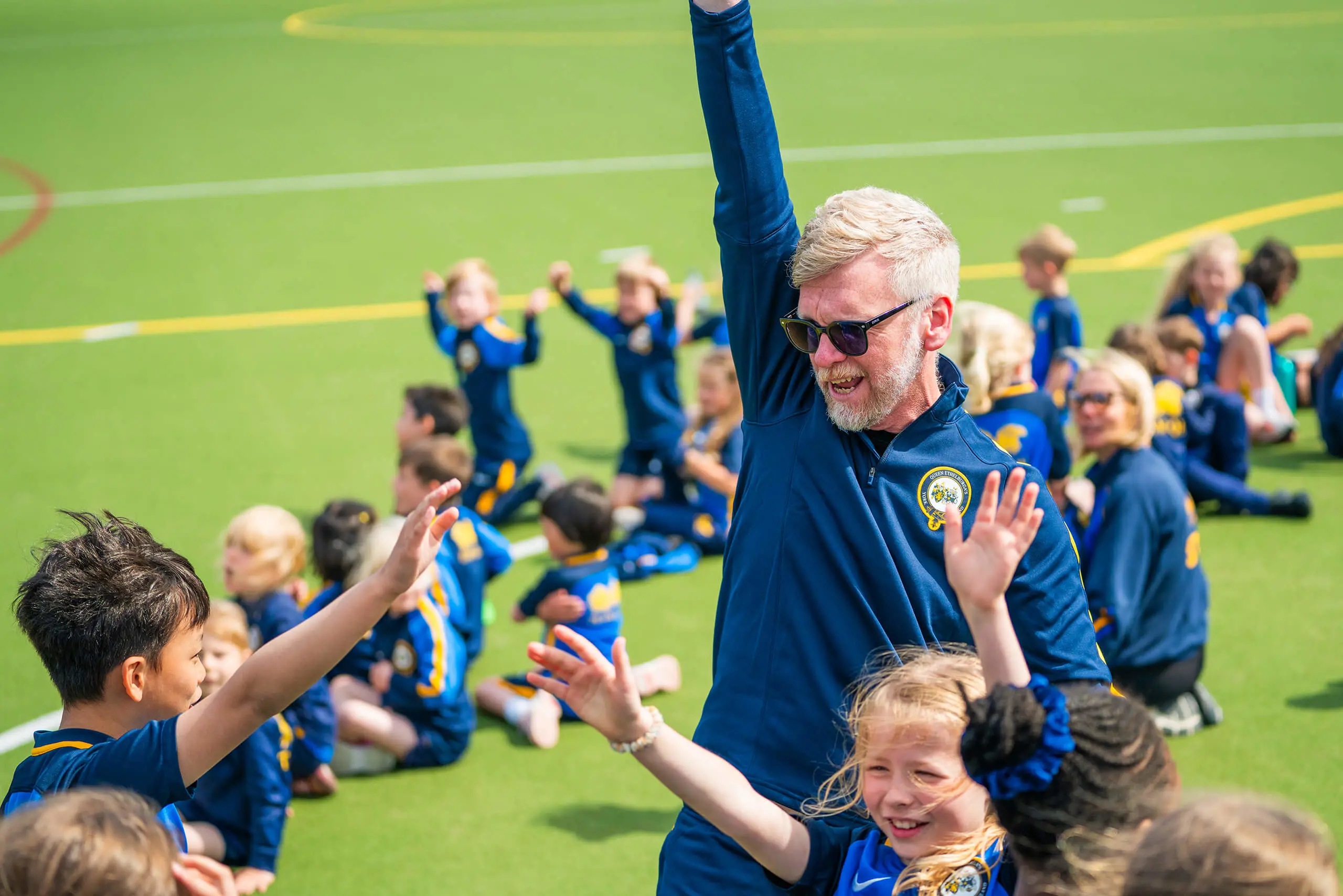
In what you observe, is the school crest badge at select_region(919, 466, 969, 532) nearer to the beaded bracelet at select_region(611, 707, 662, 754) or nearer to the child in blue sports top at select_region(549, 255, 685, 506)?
the beaded bracelet at select_region(611, 707, 662, 754)

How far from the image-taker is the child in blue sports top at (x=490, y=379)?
895cm

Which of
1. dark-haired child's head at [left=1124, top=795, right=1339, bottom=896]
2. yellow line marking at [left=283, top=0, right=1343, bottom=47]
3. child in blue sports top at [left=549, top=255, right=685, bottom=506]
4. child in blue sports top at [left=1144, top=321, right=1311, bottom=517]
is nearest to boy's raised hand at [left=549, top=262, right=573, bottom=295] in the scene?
child in blue sports top at [left=549, top=255, right=685, bottom=506]

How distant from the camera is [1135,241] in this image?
14.5 meters

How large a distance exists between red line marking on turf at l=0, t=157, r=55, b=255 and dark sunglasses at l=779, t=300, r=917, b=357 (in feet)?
42.1

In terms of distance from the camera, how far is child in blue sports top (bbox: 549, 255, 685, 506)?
9000 mm

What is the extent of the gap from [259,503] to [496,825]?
3.95 metres

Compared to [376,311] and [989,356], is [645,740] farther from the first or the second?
[376,311]

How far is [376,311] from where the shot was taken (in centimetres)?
1268

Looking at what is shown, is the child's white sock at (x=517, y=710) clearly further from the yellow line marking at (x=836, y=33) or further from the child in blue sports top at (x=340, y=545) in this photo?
the yellow line marking at (x=836, y=33)

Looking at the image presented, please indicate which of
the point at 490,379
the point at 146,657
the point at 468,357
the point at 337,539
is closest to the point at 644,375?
the point at 490,379

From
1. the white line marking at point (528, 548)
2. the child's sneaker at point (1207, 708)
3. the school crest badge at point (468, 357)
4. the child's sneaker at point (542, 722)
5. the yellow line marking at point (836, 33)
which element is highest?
the yellow line marking at point (836, 33)

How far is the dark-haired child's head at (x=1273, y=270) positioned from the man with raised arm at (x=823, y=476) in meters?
7.40

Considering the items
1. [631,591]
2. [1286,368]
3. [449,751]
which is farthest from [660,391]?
[1286,368]

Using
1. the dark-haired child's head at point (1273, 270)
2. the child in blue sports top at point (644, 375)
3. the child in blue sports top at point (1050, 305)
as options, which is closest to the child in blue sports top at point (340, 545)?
the child in blue sports top at point (644, 375)
